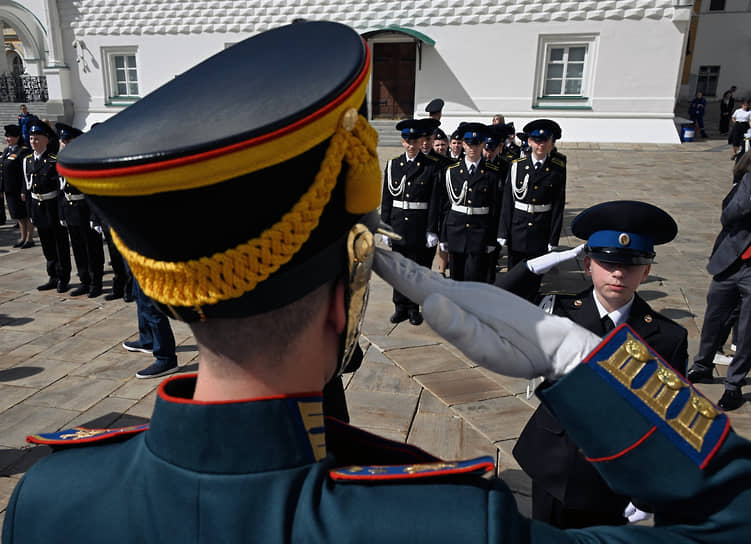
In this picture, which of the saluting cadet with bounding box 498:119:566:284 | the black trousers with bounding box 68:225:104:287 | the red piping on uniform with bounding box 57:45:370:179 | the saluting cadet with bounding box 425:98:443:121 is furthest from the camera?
the saluting cadet with bounding box 425:98:443:121

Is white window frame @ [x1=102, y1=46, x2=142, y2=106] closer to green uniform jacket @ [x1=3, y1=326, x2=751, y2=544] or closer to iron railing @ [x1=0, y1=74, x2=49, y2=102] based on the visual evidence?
iron railing @ [x1=0, y1=74, x2=49, y2=102]

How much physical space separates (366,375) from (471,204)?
2.59 meters

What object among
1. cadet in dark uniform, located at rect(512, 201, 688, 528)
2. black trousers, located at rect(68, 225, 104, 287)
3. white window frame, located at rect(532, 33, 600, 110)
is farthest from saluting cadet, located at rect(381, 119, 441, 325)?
white window frame, located at rect(532, 33, 600, 110)

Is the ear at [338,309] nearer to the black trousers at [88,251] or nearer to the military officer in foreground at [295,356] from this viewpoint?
the military officer in foreground at [295,356]

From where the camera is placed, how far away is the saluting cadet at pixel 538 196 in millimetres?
6082

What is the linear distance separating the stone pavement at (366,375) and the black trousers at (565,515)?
0.75 metres

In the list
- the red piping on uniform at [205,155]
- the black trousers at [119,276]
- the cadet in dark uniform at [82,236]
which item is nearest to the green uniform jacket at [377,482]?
the red piping on uniform at [205,155]

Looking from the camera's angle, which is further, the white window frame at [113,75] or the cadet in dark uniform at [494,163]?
the white window frame at [113,75]

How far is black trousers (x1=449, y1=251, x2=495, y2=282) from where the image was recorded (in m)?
6.31

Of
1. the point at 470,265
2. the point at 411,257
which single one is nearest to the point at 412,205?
the point at 411,257

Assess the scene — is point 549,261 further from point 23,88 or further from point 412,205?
point 23,88

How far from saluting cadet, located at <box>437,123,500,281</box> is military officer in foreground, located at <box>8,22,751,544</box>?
17.2ft

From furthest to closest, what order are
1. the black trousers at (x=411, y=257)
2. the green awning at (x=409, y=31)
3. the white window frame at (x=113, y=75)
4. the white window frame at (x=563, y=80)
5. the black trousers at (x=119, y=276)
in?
the white window frame at (x=113, y=75) → the green awning at (x=409, y=31) → the white window frame at (x=563, y=80) → the black trousers at (x=119, y=276) → the black trousers at (x=411, y=257)

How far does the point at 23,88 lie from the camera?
22.4 metres
